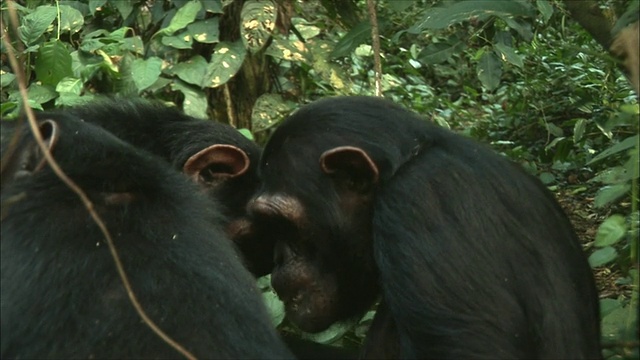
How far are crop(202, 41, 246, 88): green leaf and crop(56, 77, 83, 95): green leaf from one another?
2.75ft

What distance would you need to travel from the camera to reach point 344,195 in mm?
4844

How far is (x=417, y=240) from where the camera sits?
169 inches

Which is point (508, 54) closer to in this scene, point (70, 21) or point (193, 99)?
point (193, 99)

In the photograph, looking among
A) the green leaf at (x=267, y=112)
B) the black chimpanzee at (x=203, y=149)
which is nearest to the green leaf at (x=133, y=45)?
the green leaf at (x=267, y=112)

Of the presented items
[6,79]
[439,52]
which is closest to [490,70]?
[439,52]

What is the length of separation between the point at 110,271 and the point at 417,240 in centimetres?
124

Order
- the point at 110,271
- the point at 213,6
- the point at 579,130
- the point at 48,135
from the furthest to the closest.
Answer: the point at 213,6
the point at 579,130
the point at 48,135
the point at 110,271

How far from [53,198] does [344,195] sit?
1466 mm

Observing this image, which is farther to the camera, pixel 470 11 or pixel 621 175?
pixel 470 11

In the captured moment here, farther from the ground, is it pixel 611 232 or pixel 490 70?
pixel 611 232

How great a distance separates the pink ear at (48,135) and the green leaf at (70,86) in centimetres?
204

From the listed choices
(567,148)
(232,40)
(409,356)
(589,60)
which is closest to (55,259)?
(409,356)

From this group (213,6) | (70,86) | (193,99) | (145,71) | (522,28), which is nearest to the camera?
(70,86)

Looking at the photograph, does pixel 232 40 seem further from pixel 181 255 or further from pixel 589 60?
pixel 181 255
